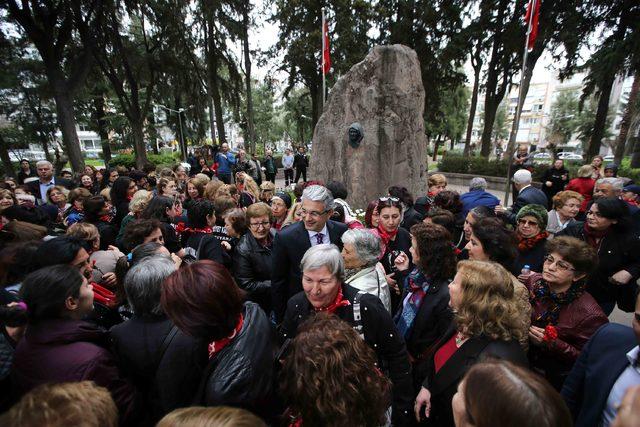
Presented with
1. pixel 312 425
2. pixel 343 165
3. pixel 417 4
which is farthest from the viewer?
pixel 417 4

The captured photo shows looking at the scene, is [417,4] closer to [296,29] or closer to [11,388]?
[296,29]

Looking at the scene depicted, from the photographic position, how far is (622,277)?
11.0 ft

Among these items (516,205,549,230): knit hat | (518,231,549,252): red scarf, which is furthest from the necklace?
(516,205,549,230): knit hat

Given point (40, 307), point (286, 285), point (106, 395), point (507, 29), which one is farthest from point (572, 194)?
point (507, 29)

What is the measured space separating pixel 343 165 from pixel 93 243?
5832 mm

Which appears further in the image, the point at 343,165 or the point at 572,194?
the point at 343,165

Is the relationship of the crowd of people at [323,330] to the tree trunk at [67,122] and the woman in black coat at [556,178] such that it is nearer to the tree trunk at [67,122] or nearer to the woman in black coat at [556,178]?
the woman in black coat at [556,178]

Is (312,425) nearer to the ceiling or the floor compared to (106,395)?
nearer to the floor

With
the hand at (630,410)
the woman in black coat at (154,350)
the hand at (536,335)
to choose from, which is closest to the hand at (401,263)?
the hand at (536,335)

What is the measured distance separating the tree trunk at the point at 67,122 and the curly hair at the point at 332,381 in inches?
570

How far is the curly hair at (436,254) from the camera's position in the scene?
2580 mm

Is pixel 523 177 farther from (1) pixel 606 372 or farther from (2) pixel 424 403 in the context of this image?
(2) pixel 424 403

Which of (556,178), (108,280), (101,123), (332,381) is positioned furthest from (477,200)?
(101,123)

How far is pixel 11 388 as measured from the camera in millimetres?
1852
